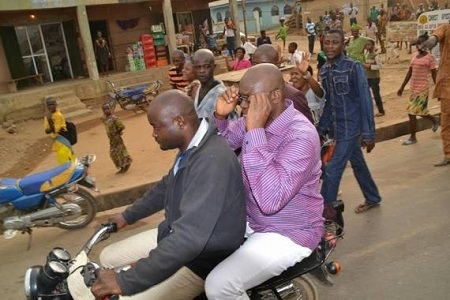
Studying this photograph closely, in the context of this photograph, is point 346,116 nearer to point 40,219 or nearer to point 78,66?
point 40,219

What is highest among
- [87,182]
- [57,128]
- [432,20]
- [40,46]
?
[40,46]

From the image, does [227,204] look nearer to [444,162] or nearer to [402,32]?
[444,162]

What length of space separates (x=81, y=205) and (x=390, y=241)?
11.3 feet

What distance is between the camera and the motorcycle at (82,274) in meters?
1.85

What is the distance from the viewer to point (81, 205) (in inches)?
199

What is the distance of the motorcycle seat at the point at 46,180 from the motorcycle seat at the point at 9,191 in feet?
0.16

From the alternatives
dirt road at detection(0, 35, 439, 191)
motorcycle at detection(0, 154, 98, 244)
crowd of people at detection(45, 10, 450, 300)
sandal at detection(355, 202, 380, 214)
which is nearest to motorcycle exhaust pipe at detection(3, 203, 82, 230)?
motorcycle at detection(0, 154, 98, 244)

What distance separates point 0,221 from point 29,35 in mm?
10852

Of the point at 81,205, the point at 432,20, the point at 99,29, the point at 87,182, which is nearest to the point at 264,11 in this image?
the point at 99,29

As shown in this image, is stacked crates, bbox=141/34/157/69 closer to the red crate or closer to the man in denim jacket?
the red crate

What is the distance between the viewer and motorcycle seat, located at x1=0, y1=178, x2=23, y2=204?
4.51 metres

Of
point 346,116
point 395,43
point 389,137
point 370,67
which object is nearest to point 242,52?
point 370,67

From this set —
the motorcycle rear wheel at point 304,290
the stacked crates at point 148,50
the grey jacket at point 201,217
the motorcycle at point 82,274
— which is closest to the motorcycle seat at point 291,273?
the motorcycle at point 82,274

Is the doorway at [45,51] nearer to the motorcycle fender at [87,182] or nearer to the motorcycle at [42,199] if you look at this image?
the motorcycle fender at [87,182]
